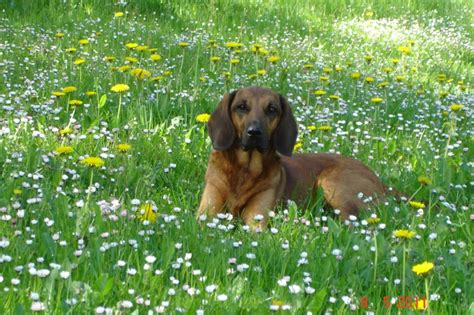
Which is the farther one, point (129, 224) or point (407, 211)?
point (407, 211)

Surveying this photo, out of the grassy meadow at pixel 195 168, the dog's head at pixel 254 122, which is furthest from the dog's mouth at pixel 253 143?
the grassy meadow at pixel 195 168

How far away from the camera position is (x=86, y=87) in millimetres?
7137

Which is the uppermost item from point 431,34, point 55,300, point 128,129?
point 55,300

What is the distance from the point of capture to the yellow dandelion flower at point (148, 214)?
4.31 meters

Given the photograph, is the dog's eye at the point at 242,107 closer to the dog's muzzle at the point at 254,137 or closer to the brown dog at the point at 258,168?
the brown dog at the point at 258,168

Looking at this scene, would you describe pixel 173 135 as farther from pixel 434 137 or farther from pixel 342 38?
pixel 342 38

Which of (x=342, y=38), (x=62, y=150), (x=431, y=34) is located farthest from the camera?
(x=431, y=34)

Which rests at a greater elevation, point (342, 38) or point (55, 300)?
point (55, 300)

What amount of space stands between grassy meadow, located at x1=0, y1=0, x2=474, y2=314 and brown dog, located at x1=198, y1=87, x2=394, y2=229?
16 cm

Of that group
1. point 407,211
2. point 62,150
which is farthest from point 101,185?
point 407,211

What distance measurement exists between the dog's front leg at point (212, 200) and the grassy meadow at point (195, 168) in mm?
142

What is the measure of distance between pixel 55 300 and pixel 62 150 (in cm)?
185

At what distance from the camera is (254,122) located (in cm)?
519

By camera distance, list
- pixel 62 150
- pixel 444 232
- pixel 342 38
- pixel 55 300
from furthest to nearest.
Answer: pixel 342 38 < pixel 62 150 < pixel 444 232 < pixel 55 300
